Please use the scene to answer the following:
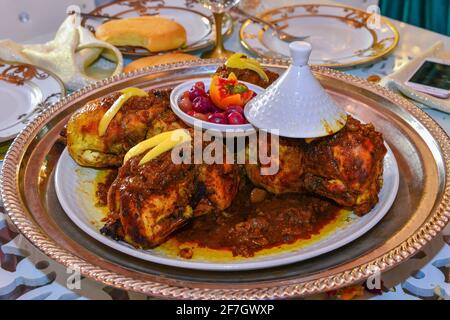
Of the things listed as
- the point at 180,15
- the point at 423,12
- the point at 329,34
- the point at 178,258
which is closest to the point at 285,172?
the point at 178,258

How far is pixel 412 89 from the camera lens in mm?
2264

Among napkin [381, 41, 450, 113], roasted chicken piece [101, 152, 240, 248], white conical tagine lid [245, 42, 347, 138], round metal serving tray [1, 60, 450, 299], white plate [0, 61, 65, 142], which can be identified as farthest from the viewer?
napkin [381, 41, 450, 113]

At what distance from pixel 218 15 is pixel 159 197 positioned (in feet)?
4.58

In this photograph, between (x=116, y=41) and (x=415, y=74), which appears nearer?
(x=415, y=74)

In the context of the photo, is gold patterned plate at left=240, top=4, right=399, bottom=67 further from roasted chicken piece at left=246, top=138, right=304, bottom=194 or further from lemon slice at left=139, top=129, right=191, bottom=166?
lemon slice at left=139, top=129, right=191, bottom=166

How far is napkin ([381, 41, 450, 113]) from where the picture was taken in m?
2.21

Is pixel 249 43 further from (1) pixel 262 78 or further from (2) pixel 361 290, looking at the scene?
(2) pixel 361 290

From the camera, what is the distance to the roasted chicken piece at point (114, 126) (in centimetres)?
177

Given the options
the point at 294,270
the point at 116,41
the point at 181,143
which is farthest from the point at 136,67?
the point at 294,270

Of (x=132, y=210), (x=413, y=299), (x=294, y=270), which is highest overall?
(x=132, y=210)

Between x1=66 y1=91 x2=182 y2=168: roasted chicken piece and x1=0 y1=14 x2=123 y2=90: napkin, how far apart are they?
624 mm

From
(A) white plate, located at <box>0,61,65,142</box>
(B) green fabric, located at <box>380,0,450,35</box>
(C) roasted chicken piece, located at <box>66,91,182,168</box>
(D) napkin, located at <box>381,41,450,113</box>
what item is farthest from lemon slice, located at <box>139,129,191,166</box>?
(B) green fabric, located at <box>380,0,450,35</box>

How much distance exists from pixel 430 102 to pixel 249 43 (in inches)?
36.1

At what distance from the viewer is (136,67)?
2.47m
